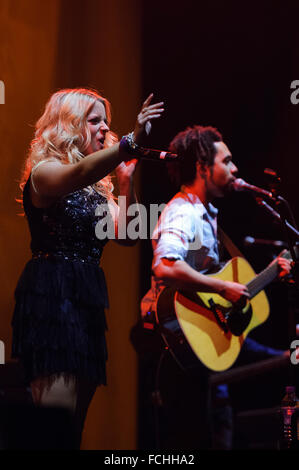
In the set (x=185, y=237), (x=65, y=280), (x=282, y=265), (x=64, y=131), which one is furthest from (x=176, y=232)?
(x=65, y=280)

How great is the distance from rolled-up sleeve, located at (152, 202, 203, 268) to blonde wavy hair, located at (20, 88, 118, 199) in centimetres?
75

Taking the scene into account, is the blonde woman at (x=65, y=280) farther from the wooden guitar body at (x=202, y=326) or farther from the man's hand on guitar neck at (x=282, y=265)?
the man's hand on guitar neck at (x=282, y=265)

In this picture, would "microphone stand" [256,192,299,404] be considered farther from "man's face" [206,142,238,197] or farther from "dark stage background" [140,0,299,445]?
"dark stage background" [140,0,299,445]

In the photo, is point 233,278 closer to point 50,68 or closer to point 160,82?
point 50,68

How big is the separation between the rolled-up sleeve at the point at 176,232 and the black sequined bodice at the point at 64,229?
94 centimetres

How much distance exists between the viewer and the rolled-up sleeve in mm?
Answer: 2996

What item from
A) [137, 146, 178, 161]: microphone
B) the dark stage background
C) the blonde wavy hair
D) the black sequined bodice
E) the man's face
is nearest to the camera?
[137, 146, 178, 161]: microphone

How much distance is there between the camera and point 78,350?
1916mm

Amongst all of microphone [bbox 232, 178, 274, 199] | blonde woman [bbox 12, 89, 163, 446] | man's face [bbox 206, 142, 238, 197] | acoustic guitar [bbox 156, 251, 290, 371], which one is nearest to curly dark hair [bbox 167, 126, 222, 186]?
man's face [bbox 206, 142, 238, 197]

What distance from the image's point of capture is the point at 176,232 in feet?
9.98

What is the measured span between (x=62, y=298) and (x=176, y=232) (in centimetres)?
120

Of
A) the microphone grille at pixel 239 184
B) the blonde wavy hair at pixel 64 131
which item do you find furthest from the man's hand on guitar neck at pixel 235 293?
the blonde wavy hair at pixel 64 131
